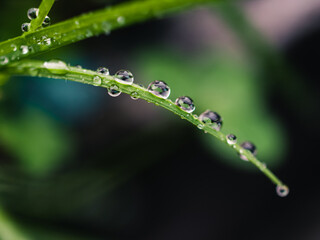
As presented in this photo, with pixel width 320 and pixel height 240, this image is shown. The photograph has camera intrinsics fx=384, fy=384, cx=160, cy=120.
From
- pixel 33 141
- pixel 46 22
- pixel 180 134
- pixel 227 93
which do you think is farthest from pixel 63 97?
pixel 46 22

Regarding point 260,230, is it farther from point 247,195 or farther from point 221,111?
point 221,111

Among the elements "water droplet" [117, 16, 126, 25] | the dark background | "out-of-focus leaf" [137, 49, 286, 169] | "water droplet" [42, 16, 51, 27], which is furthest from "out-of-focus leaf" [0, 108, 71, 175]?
"water droplet" [117, 16, 126, 25]

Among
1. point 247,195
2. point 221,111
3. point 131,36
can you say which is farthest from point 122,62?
point 247,195

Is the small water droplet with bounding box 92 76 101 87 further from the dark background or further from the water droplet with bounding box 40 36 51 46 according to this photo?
the dark background

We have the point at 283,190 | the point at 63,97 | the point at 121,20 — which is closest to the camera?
the point at 121,20

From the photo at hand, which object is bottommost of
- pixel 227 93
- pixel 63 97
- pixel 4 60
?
pixel 4 60

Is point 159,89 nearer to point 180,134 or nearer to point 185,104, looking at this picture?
point 185,104
